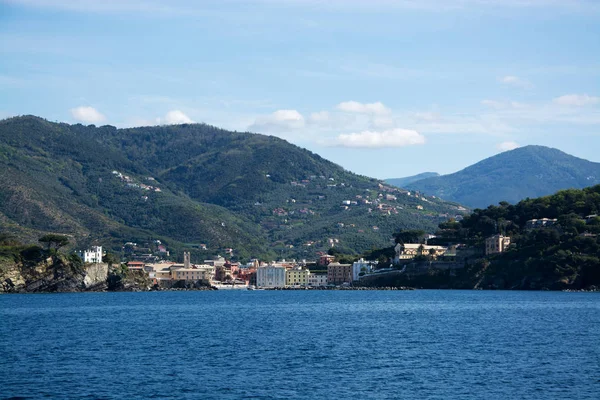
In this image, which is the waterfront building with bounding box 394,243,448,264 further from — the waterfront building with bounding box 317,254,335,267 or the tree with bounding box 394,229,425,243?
the waterfront building with bounding box 317,254,335,267

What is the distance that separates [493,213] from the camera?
136 metres

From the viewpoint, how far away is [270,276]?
16212 cm

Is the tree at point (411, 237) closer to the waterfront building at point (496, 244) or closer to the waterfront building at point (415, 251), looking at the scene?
the waterfront building at point (415, 251)

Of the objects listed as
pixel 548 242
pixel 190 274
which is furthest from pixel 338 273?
pixel 548 242

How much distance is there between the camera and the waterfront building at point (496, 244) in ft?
399

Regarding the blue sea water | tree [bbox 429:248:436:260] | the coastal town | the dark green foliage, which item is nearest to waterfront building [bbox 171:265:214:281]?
the coastal town

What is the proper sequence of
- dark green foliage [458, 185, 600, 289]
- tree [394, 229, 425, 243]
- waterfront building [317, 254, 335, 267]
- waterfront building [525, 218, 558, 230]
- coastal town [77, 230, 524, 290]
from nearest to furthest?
dark green foliage [458, 185, 600, 289], waterfront building [525, 218, 558, 230], coastal town [77, 230, 524, 290], tree [394, 229, 425, 243], waterfront building [317, 254, 335, 267]

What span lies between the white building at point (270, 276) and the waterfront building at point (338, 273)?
843 cm

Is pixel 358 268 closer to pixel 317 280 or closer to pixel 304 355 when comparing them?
pixel 317 280

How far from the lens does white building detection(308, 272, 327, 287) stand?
6191 inches

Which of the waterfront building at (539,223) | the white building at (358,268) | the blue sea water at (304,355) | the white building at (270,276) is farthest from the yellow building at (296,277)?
the blue sea water at (304,355)

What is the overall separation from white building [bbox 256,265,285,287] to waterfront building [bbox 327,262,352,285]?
843 cm

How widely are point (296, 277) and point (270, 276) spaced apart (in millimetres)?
4929

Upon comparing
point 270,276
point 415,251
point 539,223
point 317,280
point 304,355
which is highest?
point 539,223
